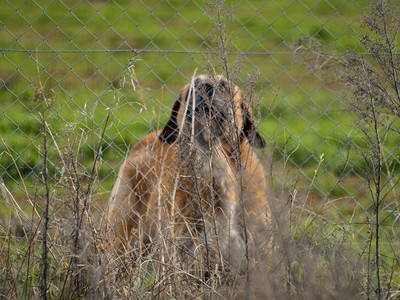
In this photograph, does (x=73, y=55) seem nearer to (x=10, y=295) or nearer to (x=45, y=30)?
(x=45, y=30)

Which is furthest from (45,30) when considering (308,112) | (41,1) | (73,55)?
(308,112)

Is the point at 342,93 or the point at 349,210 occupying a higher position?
the point at 342,93

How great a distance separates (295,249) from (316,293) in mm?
160

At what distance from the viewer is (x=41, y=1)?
5.76m

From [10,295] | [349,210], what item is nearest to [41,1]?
[349,210]

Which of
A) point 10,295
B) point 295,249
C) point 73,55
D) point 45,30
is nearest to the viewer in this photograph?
point 295,249

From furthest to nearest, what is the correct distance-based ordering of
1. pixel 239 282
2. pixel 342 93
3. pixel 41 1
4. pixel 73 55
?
pixel 73 55
pixel 41 1
pixel 342 93
pixel 239 282

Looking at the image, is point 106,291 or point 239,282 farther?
point 106,291

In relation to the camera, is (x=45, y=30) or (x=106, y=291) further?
(x=45, y=30)

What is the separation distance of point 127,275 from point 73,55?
4762 mm

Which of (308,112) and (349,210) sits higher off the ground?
(308,112)

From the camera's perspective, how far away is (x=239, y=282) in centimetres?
191

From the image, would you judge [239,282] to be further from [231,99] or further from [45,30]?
[45,30]

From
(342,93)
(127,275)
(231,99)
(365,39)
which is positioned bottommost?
(127,275)
